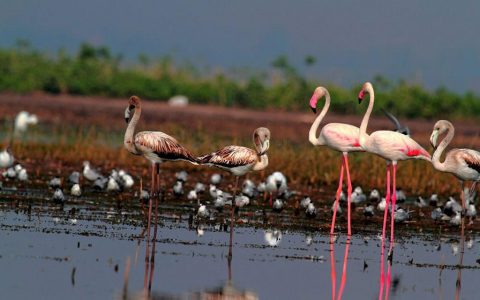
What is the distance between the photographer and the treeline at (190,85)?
41.2 metres

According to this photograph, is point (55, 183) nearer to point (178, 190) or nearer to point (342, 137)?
point (178, 190)

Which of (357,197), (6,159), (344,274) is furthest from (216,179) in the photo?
(344,274)

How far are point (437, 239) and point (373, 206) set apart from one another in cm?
310

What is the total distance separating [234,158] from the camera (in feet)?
47.8

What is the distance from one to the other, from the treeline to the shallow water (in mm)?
24780

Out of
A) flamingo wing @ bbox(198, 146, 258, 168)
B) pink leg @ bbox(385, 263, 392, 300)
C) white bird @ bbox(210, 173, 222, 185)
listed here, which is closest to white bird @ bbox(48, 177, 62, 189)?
white bird @ bbox(210, 173, 222, 185)

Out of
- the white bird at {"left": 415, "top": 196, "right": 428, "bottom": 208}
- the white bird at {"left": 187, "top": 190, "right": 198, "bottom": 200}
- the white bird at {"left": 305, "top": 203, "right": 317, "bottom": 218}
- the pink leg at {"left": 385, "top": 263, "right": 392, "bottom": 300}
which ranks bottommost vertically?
the pink leg at {"left": 385, "top": 263, "right": 392, "bottom": 300}

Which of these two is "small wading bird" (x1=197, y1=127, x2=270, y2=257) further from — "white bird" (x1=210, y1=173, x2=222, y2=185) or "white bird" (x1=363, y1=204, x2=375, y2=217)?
"white bird" (x1=210, y1=173, x2=222, y2=185)

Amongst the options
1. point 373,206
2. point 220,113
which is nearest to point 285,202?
point 373,206

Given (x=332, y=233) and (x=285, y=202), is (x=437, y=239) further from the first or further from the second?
(x=285, y=202)

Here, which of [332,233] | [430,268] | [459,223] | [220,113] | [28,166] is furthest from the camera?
[220,113]

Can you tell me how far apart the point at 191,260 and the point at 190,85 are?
3086 cm

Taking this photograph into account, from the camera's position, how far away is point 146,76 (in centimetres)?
4381

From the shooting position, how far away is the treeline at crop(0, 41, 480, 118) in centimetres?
4125
